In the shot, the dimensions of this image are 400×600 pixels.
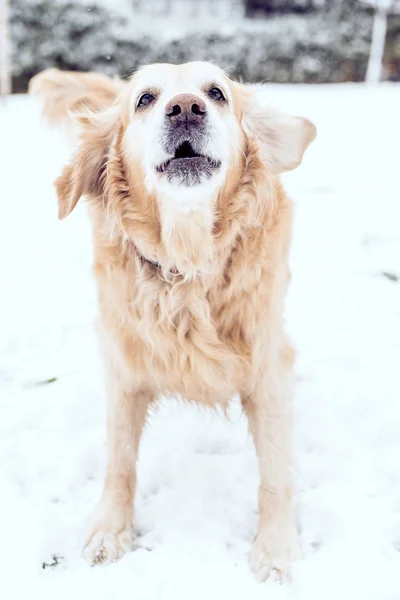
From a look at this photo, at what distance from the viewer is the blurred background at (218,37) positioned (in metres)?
9.54

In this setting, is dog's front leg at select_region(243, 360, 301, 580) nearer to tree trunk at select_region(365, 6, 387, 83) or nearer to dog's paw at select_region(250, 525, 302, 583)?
dog's paw at select_region(250, 525, 302, 583)

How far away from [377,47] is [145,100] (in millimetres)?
10076

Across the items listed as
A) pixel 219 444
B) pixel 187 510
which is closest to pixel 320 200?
pixel 219 444

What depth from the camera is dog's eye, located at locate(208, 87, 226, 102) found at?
2.15m

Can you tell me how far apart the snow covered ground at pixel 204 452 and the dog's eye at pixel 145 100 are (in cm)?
118

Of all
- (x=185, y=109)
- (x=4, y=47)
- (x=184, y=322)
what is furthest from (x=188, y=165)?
(x=4, y=47)

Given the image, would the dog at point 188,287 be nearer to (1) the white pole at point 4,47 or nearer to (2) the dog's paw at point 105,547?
(2) the dog's paw at point 105,547

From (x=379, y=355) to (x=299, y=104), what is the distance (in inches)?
265

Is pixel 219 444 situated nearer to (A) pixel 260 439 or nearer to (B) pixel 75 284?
(A) pixel 260 439

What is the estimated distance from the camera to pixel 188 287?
6.86ft

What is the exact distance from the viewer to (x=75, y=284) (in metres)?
3.97

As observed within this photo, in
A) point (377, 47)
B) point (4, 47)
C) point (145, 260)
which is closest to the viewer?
point (145, 260)

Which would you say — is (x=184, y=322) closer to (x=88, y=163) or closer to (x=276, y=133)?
(x=88, y=163)

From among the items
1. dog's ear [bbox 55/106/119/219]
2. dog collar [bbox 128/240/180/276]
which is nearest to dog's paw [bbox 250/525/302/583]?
dog collar [bbox 128/240/180/276]
